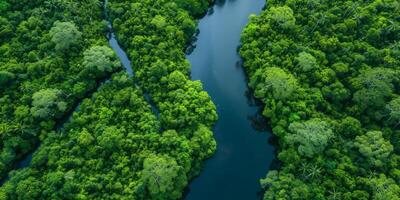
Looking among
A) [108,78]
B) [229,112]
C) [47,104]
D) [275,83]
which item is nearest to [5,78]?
[47,104]

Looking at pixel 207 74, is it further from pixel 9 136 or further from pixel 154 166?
pixel 9 136

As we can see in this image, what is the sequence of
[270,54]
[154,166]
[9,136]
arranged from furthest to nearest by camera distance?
[270,54], [9,136], [154,166]

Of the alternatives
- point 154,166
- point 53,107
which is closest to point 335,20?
point 154,166

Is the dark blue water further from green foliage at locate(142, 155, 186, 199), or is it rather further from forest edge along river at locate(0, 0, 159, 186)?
forest edge along river at locate(0, 0, 159, 186)

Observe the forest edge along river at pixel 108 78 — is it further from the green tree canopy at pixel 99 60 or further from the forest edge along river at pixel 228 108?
the green tree canopy at pixel 99 60

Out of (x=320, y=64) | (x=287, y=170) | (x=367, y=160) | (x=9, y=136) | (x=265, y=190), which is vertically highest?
(x=320, y=64)

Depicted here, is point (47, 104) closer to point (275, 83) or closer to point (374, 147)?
point (275, 83)

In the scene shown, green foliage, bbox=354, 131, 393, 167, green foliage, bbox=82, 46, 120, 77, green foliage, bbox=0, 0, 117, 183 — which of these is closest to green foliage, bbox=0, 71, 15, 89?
green foliage, bbox=0, 0, 117, 183

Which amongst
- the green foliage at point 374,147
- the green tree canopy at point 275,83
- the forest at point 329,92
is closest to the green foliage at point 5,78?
the forest at point 329,92
